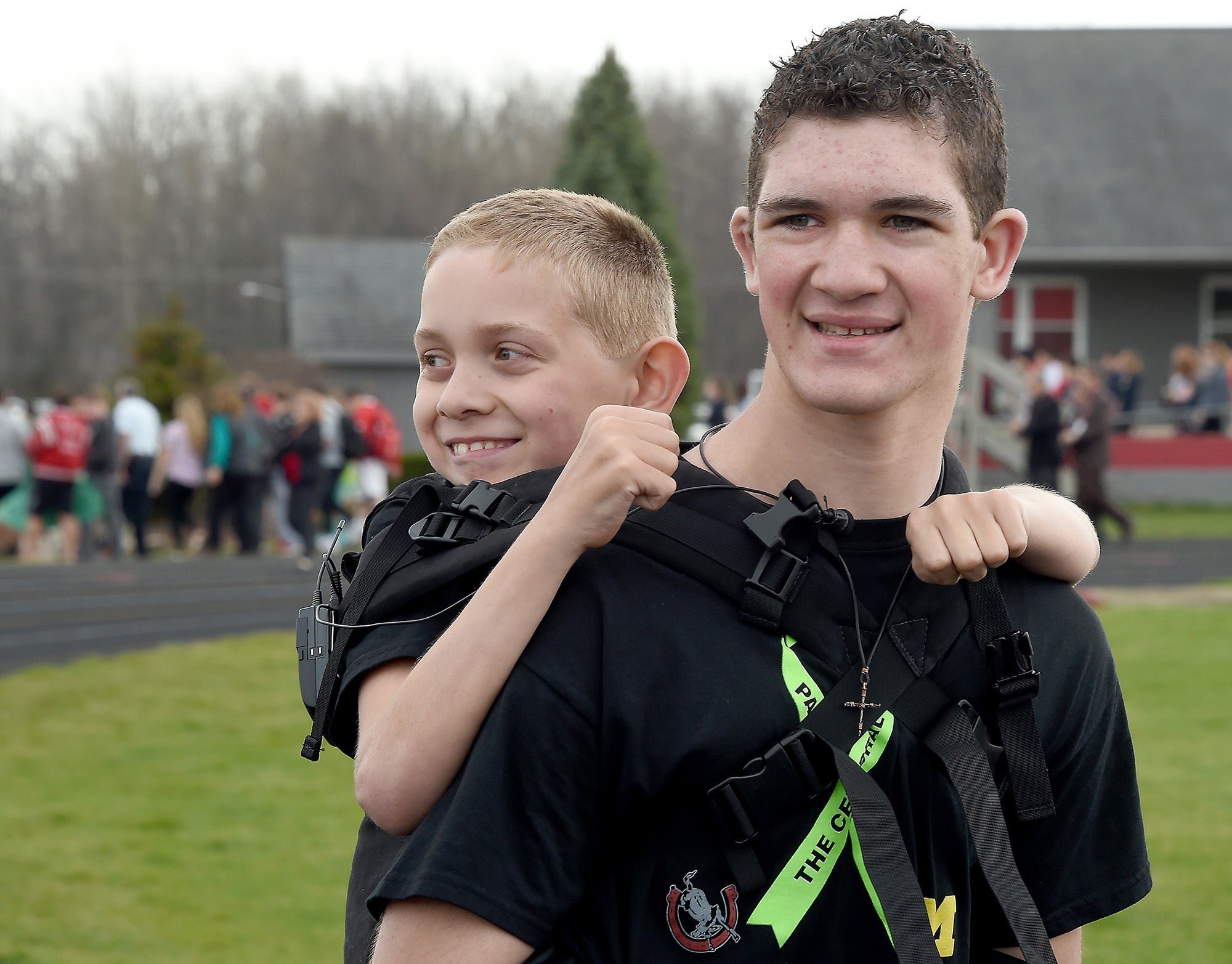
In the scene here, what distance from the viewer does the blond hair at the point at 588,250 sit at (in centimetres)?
236

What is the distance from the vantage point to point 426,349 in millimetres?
2461

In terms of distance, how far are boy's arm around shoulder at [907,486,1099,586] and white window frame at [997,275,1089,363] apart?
28679 mm

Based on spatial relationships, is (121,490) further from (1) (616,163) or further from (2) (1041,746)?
(2) (1041,746)

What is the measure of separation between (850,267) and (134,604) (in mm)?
12824

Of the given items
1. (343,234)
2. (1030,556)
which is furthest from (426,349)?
(343,234)

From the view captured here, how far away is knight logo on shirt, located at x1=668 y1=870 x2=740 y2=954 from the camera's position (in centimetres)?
169

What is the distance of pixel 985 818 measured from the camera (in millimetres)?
1769

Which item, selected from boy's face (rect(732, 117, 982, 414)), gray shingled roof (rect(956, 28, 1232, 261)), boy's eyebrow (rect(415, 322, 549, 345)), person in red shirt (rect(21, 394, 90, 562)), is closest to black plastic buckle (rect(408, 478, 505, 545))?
boy's eyebrow (rect(415, 322, 549, 345))

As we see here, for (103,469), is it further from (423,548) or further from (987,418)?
(987,418)

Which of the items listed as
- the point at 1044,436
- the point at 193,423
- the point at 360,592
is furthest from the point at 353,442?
the point at 360,592

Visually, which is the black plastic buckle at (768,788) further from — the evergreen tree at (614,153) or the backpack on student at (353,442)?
the evergreen tree at (614,153)

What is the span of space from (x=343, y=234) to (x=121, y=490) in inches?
2107

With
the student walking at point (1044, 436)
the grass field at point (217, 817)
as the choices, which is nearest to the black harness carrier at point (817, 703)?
the grass field at point (217, 817)

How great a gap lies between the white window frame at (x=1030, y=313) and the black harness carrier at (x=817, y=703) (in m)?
28.9
